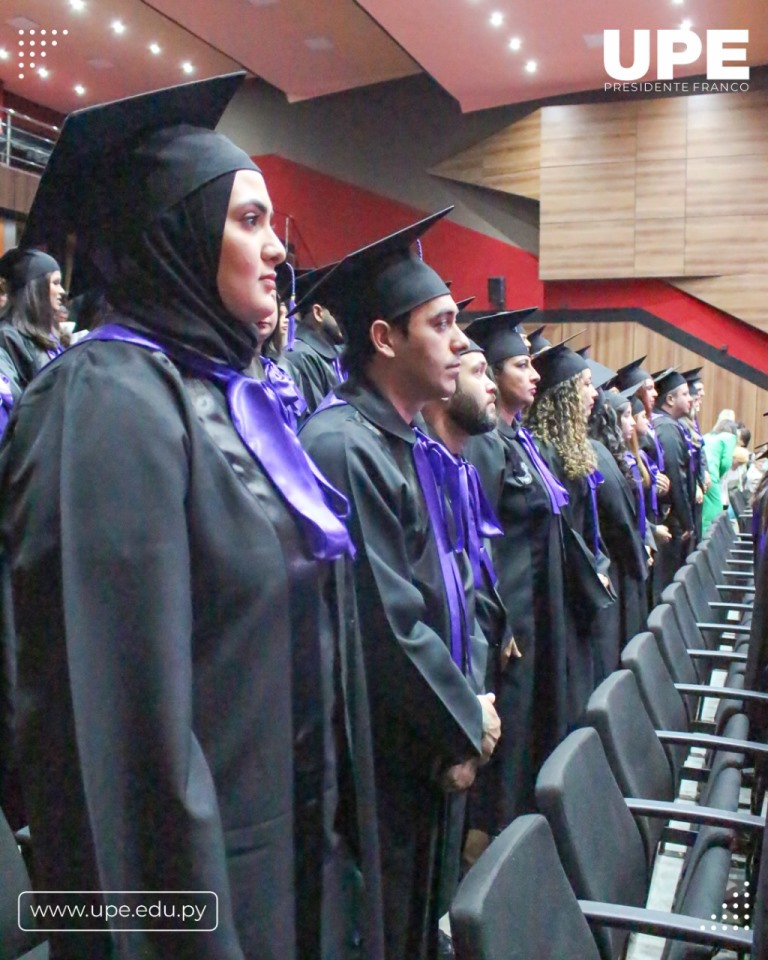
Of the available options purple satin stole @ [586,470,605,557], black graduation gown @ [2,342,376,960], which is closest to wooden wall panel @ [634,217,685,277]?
purple satin stole @ [586,470,605,557]

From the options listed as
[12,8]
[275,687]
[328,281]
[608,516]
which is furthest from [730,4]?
[275,687]

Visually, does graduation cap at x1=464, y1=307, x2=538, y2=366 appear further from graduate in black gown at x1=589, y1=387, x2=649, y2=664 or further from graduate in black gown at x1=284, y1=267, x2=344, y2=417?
graduate in black gown at x1=589, y1=387, x2=649, y2=664

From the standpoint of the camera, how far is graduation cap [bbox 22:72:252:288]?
50.7 inches

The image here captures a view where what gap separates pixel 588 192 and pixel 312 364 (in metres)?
9.14

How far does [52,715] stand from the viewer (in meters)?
1.07

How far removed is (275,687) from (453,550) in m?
1.15

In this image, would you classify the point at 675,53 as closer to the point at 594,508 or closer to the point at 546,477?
the point at 594,508

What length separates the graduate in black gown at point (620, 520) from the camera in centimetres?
484

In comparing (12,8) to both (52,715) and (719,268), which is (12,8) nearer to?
(719,268)

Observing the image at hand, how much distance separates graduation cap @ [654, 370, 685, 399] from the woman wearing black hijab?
16.1 ft

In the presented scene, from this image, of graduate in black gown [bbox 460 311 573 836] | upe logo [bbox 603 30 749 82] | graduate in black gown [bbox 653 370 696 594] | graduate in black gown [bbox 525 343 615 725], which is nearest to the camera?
graduate in black gown [bbox 460 311 573 836]

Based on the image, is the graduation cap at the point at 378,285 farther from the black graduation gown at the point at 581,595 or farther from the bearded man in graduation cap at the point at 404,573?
the black graduation gown at the point at 581,595

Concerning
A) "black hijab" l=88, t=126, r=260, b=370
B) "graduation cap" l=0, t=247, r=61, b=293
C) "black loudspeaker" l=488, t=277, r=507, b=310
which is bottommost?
"black hijab" l=88, t=126, r=260, b=370

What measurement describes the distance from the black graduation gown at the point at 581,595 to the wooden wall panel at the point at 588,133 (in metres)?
9.34
